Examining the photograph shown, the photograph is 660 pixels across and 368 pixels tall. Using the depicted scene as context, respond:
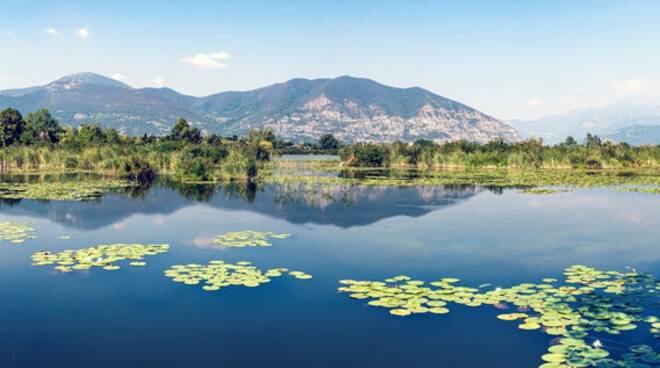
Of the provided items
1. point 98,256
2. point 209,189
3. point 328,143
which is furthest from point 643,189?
point 328,143

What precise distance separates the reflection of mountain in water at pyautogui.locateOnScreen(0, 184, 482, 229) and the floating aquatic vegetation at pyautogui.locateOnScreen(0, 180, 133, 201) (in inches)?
74.1

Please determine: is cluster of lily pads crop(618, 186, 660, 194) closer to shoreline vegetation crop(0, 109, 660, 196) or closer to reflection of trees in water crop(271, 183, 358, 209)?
shoreline vegetation crop(0, 109, 660, 196)

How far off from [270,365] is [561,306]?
8109 mm

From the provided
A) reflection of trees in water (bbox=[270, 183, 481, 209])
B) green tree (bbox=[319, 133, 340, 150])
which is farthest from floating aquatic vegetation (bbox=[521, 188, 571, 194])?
green tree (bbox=[319, 133, 340, 150])

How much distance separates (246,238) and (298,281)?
7635 mm

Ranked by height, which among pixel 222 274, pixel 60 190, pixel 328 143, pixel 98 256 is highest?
pixel 328 143

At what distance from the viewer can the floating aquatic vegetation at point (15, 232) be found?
23.2 metres

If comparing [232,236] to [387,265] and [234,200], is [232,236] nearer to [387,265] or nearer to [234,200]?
[387,265]

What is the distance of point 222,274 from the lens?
17.6 meters

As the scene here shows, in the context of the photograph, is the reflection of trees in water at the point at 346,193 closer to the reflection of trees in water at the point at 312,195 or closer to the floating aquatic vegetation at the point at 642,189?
the reflection of trees in water at the point at 312,195

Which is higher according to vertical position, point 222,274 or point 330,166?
point 330,166

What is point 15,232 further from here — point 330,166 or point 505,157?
point 505,157

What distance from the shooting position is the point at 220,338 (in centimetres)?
1242

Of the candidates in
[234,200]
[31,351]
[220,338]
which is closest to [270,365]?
[220,338]
